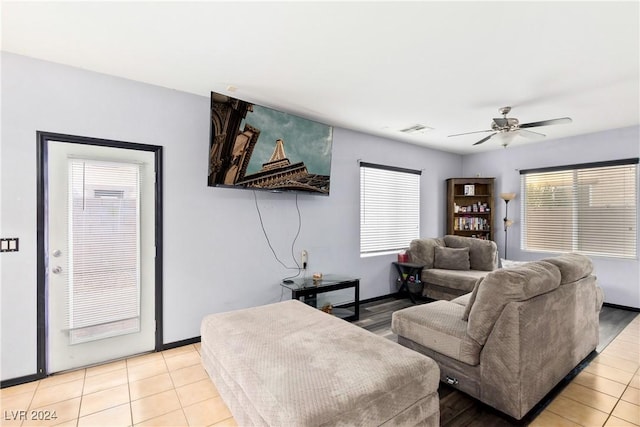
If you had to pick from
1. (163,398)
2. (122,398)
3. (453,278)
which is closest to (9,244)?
(122,398)

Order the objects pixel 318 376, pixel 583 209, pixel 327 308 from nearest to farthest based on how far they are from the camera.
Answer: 1. pixel 318 376
2. pixel 327 308
3. pixel 583 209

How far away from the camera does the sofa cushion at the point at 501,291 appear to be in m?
1.91

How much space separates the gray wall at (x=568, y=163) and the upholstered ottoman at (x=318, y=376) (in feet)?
14.9

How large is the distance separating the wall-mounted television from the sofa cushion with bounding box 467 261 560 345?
2.30 m

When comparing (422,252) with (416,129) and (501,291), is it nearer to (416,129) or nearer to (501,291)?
(416,129)

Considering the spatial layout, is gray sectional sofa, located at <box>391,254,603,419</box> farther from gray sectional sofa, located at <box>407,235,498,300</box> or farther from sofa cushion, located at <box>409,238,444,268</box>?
sofa cushion, located at <box>409,238,444,268</box>

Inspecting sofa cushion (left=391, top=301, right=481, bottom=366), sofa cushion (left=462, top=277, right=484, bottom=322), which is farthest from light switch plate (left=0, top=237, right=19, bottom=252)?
sofa cushion (left=462, top=277, right=484, bottom=322)

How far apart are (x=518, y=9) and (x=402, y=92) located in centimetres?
133

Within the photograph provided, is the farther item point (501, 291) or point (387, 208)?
point (387, 208)

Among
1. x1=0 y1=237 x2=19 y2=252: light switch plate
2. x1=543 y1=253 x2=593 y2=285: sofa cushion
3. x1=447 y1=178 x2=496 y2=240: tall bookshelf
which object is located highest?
x1=447 y1=178 x2=496 y2=240: tall bookshelf

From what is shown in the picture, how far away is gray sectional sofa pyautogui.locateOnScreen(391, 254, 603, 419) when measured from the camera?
6.27 ft

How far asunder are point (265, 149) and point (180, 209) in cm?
109

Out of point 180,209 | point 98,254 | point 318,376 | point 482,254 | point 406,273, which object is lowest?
point 406,273

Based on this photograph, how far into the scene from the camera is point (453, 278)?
4.41m
